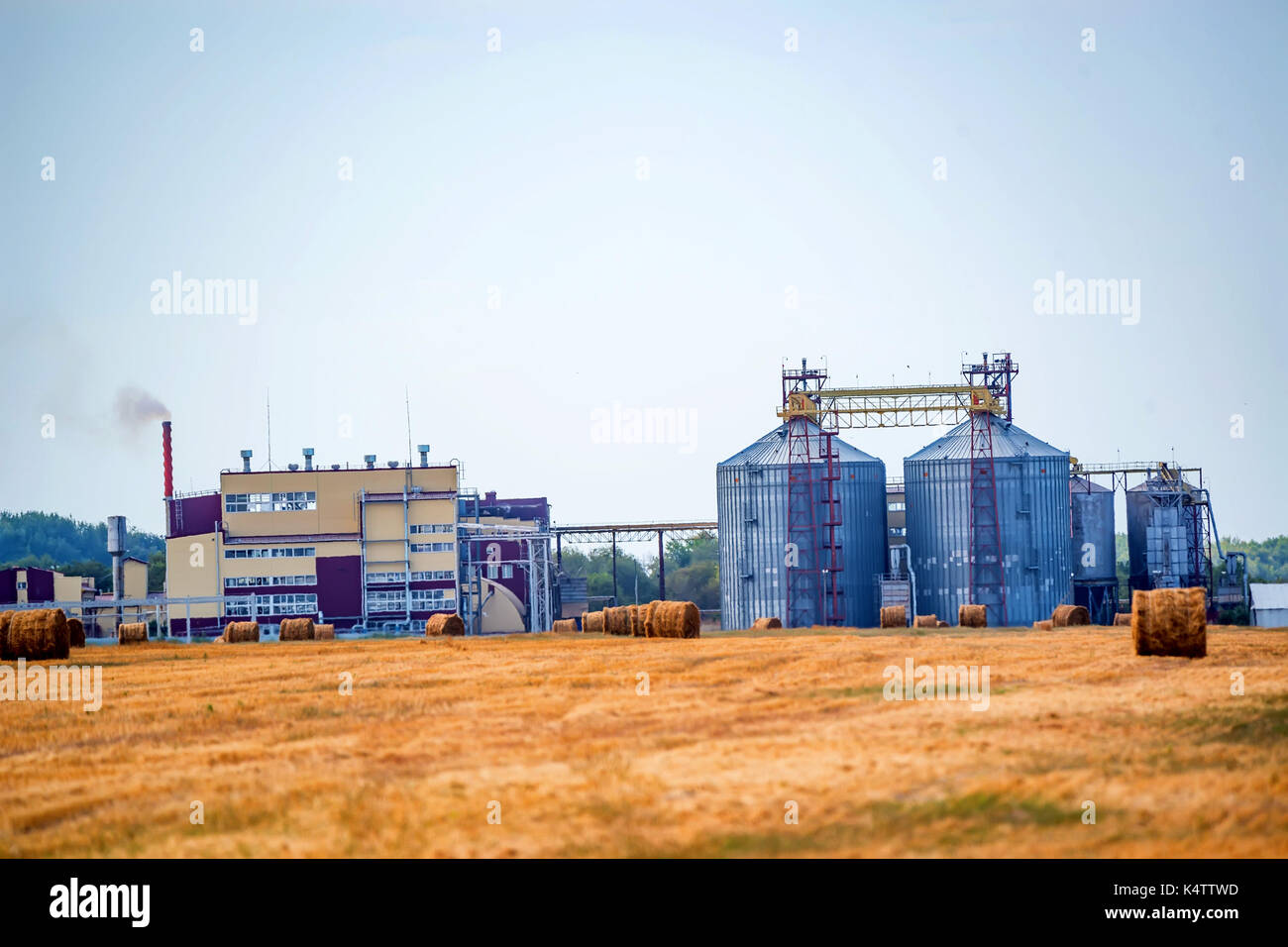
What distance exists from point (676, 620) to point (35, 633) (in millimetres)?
14663

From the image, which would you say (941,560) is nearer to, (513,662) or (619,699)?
(513,662)

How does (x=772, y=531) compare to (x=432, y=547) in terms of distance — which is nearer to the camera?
(x=772, y=531)

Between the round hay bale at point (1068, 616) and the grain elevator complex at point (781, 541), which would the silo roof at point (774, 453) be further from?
the round hay bale at point (1068, 616)

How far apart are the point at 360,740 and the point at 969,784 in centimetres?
640

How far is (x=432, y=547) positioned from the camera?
255 feet

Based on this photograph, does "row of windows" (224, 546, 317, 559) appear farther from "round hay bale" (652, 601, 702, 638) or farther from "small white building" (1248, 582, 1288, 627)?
"small white building" (1248, 582, 1288, 627)

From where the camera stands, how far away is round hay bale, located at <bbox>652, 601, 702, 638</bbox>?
34.2 meters

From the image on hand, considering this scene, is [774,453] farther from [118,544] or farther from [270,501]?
[118,544]

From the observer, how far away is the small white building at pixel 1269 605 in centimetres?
7119

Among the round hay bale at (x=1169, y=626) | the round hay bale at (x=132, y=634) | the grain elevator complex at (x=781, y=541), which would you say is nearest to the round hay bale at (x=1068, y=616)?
the grain elevator complex at (x=781, y=541)

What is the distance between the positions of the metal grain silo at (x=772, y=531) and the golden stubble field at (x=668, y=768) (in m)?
40.9

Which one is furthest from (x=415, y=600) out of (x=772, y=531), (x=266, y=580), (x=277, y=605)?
(x=772, y=531)
